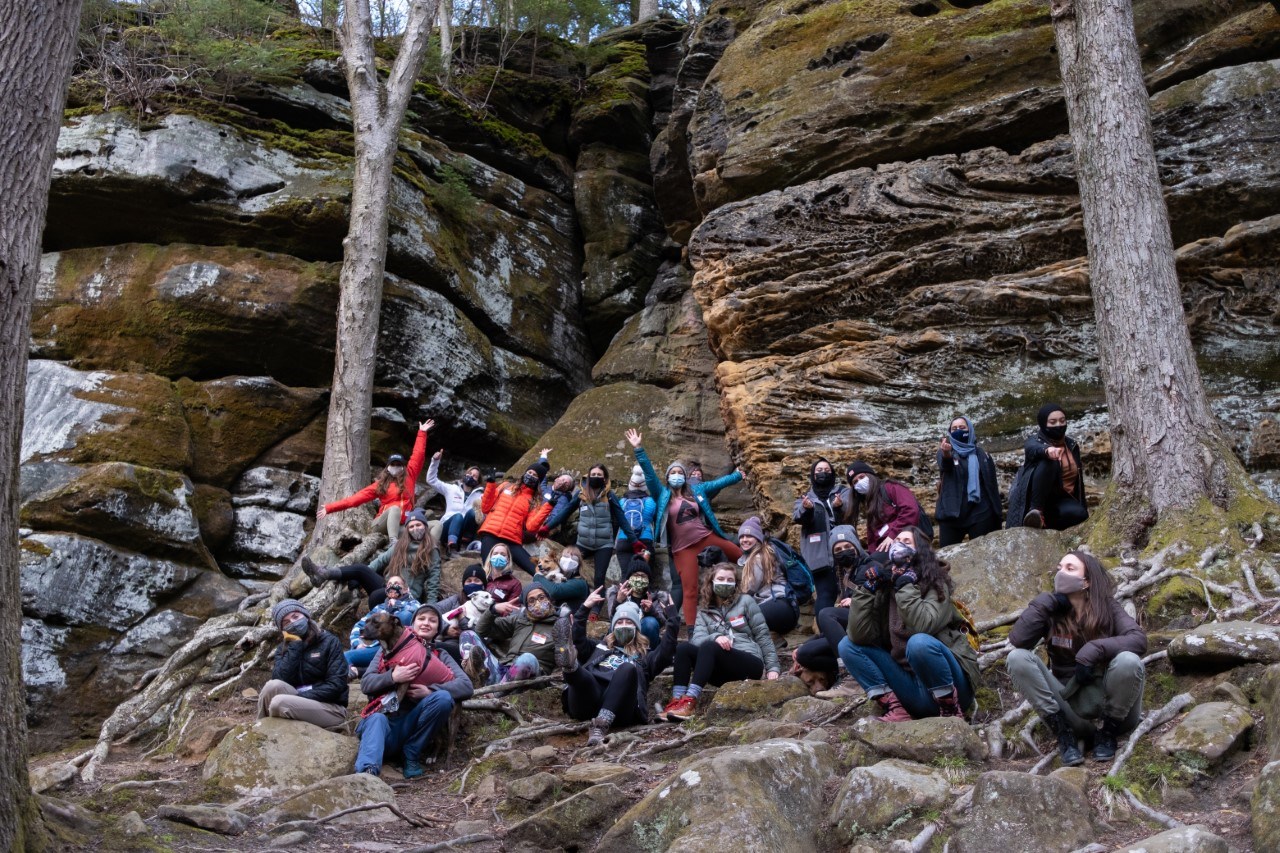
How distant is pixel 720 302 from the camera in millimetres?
15164

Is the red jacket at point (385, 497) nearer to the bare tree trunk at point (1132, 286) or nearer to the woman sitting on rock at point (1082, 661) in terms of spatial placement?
the bare tree trunk at point (1132, 286)

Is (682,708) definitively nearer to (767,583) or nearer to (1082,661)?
(767,583)

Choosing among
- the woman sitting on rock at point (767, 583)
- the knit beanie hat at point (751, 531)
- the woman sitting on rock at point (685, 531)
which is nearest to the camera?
the woman sitting on rock at point (767, 583)

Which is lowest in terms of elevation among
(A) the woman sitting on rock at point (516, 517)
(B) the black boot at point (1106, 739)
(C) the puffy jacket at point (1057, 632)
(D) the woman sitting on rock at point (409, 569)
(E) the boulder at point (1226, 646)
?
(B) the black boot at point (1106, 739)

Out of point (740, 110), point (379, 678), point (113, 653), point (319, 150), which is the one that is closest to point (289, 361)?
point (319, 150)

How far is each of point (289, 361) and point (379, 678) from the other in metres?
10.2

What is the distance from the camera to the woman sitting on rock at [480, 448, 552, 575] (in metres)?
12.6

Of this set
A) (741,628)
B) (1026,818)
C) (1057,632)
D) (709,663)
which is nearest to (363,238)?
(741,628)

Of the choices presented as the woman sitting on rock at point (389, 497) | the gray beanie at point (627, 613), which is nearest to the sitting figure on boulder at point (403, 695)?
the gray beanie at point (627, 613)

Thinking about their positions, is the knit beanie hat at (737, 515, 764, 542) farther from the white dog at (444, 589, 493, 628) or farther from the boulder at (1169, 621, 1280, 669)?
the boulder at (1169, 621, 1280, 669)

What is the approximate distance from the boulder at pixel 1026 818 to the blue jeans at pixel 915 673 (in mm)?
1607

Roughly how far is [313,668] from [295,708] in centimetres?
41

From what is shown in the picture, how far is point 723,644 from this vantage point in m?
9.09

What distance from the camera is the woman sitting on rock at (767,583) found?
1028cm
